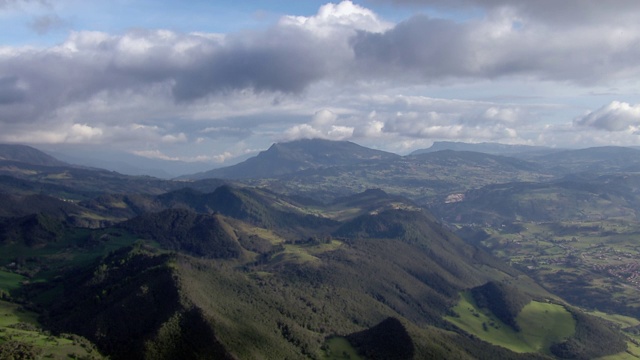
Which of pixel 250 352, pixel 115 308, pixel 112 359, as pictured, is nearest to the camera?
pixel 112 359

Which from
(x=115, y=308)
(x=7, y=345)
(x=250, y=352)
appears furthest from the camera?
(x=115, y=308)

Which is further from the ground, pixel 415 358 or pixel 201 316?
pixel 201 316

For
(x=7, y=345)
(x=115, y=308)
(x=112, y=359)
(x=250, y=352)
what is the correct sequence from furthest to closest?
(x=115, y=308) → (x=250, y=352) → (x=112, y=359) → (x=7, y=345)

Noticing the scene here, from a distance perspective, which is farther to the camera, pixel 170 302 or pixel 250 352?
pixel 170 302

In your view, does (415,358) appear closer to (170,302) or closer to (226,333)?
(226,333)

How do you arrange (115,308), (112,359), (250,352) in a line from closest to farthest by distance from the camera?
(112,359) → (250,352) → (115,308)

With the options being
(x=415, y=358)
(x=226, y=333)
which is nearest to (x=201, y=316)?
(x=226, y=333)

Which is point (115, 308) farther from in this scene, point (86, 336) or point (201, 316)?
point (201, 316)

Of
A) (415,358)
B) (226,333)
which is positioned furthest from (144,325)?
(415,358)

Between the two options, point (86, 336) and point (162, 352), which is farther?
point (86, 336)
